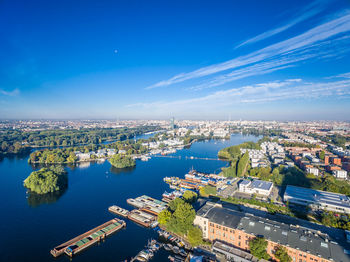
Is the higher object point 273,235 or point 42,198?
point 273,235

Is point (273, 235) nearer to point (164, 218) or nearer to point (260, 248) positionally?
point (260, 248)

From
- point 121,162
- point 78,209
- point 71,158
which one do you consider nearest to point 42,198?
point 78,209

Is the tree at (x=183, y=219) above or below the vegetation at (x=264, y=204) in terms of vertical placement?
above

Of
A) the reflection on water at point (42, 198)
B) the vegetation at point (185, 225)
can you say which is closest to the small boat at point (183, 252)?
the vegetation at point (185, 225)

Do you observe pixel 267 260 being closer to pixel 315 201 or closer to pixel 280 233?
pixel 280 233

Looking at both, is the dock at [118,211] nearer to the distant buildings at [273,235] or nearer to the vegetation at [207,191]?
the distant buildings at [273,235]

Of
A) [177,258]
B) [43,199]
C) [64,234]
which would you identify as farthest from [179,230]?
[43,199]

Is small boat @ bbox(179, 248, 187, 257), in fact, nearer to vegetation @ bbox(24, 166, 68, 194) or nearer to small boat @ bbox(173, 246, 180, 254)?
small boat @ bbox(173, 246, 180, 254)
